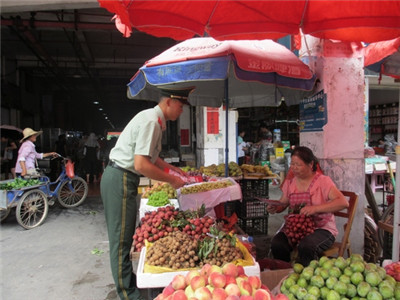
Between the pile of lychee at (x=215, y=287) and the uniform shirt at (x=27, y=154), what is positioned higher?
the uniform shirt at (x=27, y=154)

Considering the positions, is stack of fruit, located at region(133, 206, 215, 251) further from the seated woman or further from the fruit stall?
the seated woman

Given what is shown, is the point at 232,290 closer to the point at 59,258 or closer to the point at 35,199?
the point at 59,258

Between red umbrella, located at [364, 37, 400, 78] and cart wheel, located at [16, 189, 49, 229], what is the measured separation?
675 centimetres

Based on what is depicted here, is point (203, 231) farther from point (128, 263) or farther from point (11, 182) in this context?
point (11, 182)

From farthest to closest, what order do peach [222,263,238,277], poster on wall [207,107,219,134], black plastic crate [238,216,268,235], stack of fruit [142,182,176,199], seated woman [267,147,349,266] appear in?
poster on wall [207,107,219,134], black plastic crate [238,216,268,235], stack of fruit [142,182,176,199], seated woman [267,147,349,266], peach [222,263,238,277]

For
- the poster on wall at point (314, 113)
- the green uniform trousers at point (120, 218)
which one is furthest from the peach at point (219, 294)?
the poster on wall at point (314, 113)

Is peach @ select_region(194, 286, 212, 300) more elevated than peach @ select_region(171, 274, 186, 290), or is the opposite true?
peach @ select_region(194, 286, 212, 300)

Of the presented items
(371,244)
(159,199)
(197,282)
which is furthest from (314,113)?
(197,282)

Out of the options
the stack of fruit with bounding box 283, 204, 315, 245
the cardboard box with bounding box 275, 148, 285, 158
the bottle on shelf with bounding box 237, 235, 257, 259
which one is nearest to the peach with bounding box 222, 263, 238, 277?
the bottle on shelf with bounding box 237, 235, 257, 259

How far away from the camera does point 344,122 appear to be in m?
4.08

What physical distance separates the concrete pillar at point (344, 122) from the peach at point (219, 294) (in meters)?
3.06

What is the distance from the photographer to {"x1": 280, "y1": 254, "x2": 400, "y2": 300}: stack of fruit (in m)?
1.89

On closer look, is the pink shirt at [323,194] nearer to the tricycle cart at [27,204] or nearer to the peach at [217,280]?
the peach at [217,280]

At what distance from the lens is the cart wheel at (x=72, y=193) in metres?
8.22
